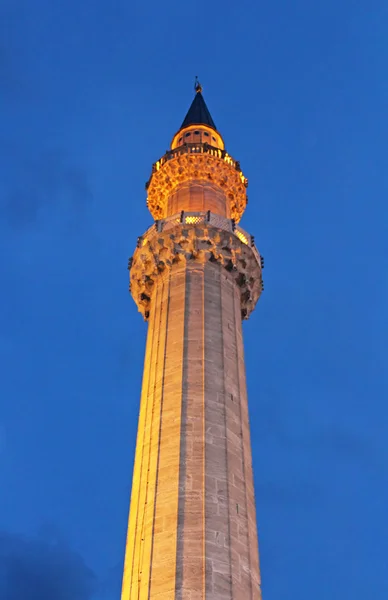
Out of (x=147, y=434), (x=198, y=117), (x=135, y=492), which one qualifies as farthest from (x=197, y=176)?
(x=135, y=492)

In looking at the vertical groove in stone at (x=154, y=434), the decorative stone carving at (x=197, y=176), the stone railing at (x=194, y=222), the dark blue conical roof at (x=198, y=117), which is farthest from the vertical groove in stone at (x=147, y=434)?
the dark blue conical roof at (x=198, y=117)

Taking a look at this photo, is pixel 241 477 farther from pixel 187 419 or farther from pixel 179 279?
pixel 179 279

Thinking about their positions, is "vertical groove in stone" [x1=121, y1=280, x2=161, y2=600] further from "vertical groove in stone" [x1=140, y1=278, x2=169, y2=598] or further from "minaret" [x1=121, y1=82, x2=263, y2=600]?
"vertical groove in stone" [x1=140, y1=278, x2=169, y2=598]

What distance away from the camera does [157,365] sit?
21156 millimetres

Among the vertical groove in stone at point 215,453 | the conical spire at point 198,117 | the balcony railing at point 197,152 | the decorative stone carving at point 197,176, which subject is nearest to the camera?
the vertical groove in stone at point 215,453

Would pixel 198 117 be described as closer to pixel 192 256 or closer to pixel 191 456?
pixel 192 256

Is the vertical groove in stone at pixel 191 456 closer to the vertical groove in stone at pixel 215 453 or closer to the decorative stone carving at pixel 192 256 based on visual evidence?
the vertical groove in stone at pixel 215 453

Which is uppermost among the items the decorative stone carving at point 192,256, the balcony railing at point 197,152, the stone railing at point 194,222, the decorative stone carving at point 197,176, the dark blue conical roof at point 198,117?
the dark blue conical roof at point 198,117

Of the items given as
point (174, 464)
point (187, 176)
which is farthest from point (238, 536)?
Result: point (187, 176)

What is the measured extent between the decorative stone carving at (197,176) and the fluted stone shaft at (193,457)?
594 centimetres

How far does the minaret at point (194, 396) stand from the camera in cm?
1650

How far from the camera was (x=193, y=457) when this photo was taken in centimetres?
1816

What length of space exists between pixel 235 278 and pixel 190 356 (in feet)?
15.0

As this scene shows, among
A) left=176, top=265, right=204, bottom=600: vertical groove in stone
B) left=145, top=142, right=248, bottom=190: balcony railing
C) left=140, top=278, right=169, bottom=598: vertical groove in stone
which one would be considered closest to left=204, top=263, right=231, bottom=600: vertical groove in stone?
left=176, top=265, right=204, bottom=600: vertical groove in stone
